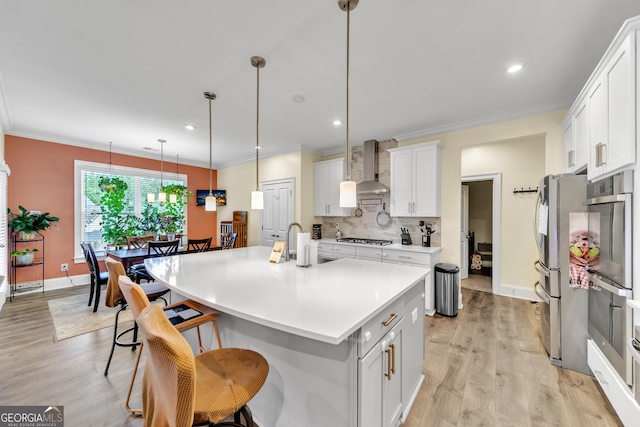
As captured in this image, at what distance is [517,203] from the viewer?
4.17 metres

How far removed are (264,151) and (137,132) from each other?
2.13 metres

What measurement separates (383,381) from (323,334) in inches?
27.0

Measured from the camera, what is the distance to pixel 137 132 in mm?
4137

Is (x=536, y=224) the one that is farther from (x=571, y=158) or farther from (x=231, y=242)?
(x=231, y=242)

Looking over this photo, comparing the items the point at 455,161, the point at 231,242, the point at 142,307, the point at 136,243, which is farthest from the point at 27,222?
the point at 455,161

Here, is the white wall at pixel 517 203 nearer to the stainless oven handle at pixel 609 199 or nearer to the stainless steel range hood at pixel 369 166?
the stainless steel range hood at pixel 369 166

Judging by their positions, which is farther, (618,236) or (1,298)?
(1,298)

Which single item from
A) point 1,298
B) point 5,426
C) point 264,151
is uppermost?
point 264,151

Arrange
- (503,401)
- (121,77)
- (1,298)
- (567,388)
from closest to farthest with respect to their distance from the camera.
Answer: (503,401), (567,388), (121,77), (1,298)

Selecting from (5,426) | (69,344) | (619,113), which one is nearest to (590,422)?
(619,113)

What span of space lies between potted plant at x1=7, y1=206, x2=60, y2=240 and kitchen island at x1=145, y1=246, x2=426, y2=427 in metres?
3.61

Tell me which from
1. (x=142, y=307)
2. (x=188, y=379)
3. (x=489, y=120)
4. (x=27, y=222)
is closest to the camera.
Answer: (x=188, y=379)

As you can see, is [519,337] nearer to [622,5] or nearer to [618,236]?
[618,236]

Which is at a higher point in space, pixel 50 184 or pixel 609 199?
pixel 50 184
